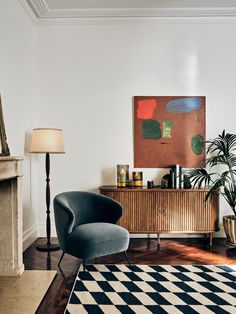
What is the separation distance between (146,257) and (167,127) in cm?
174

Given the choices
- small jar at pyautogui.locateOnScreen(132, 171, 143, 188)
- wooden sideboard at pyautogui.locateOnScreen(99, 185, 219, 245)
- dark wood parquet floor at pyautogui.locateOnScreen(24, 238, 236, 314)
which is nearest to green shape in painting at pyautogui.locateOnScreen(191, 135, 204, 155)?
wooden sideboard at pyautogui.locateOnScreen(99, 185, 219, 245)

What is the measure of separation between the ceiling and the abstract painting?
1114 mm

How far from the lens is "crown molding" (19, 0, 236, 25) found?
412cm

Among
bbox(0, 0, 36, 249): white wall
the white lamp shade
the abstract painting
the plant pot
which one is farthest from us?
the abstract painting

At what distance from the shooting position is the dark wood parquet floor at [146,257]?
2.77 metres

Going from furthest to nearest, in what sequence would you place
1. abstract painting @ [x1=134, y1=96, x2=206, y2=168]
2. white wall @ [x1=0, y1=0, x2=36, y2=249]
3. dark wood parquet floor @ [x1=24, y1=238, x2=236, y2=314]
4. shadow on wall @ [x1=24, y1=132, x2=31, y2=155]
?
1. abstract painting @ [x1=134, y1=96, x2=206, y2=168]
2. shadow on wall @ [x1=24, y1=132, x2=31, y2=155]
3. white wall @ [x1=0, y1=0, x2=36, y2=249]
4. dark wood parquet floor @ [x1=24, y1=238, x2=236, y2=314]

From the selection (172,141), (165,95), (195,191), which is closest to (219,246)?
(195,191)

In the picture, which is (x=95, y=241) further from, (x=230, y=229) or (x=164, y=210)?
(x=230, y=229)

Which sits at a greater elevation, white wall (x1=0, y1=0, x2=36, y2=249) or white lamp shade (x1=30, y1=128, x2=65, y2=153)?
white wall (x1=0, y1=0, x2=36, y2=249)

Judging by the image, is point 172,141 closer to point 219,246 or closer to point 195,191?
point 195,191

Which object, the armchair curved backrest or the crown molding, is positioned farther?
the crown molding

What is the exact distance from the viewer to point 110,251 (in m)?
2.92

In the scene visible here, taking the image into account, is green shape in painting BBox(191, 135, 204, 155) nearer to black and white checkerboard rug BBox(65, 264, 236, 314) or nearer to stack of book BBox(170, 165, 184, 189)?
stack of book BBox(170, 165, 184, 189)

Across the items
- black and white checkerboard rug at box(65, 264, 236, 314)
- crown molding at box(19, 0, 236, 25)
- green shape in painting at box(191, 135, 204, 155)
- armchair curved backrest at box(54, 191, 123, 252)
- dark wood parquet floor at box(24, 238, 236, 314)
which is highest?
crown molding at box(19, 0, 236, 25)
